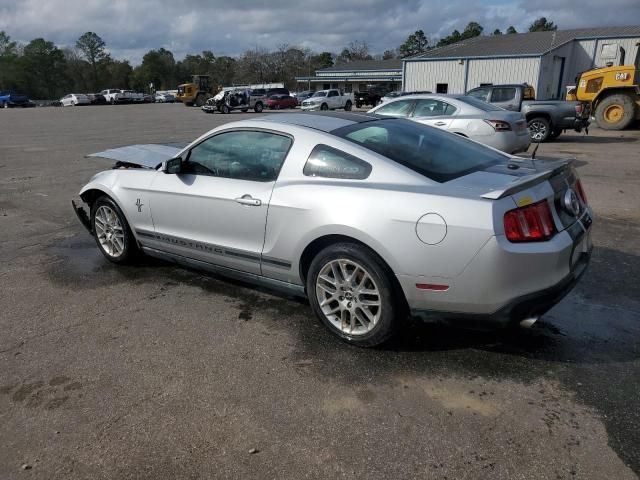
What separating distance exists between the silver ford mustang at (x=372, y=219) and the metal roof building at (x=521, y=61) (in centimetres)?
3761

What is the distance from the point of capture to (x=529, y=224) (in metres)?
2.88

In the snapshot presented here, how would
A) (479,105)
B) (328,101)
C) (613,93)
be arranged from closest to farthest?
(479,105), (613,93), (328,101)

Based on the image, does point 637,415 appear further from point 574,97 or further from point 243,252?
point 574,97

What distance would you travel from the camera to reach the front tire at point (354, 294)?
3.22m

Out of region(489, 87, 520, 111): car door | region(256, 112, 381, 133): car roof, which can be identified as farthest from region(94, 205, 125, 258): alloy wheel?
region(489, 87, 520, 111): car door

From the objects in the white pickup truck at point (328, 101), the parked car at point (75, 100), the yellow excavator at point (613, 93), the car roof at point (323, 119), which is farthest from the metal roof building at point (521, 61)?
the parked car at point (75, 100)

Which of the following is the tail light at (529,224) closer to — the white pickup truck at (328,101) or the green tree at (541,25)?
the white pickup truck at (328,101)

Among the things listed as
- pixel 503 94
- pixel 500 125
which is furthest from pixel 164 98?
pixel 500 125

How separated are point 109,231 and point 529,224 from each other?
4.07 metres

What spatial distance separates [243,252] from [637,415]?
2739mm

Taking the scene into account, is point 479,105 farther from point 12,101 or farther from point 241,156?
point 12,101

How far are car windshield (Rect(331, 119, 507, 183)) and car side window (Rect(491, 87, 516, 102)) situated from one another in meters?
12.6

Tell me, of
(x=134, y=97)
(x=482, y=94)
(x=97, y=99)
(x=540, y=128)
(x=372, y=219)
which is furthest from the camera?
(x=134, y=97)

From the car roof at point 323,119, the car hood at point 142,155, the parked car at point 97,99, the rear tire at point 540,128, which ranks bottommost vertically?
the parked car at point 97,99
